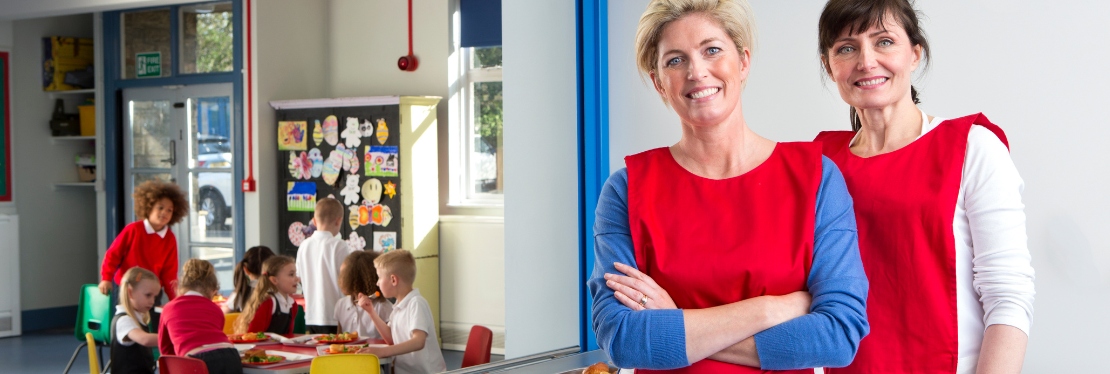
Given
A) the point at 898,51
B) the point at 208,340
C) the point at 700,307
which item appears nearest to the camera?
the point at 700,307

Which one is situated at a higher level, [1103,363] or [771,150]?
[771,150]

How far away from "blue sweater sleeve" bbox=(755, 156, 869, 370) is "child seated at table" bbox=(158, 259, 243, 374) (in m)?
2.93

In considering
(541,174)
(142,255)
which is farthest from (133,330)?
(541,174)

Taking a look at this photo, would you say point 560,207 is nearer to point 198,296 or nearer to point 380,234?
point 198,296

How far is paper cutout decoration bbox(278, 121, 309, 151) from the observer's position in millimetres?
6801

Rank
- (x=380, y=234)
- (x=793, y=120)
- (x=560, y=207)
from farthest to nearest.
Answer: (x=380, y=234) → (x=560, y=207) → (x=793, y=120)

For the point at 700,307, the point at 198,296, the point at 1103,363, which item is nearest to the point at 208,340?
the point at 198,296

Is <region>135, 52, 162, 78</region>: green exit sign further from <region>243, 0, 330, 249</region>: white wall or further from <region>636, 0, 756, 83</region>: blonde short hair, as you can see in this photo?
<region>636, 0, 756, 83</region>: blonde short hair

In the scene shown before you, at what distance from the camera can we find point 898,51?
1408 mm

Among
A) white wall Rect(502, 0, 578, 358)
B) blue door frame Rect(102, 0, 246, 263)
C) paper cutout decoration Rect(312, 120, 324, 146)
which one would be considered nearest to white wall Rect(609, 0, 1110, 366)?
white wall Rect(502, 0, 578, 358)

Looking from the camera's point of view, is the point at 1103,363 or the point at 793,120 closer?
the point at 1103,363

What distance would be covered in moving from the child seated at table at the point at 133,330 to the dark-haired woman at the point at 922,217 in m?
3.79

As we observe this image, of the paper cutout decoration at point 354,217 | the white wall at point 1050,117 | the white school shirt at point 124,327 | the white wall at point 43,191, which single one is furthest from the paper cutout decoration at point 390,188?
the white wall at point 1050,117

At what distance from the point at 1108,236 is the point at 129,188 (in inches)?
297
